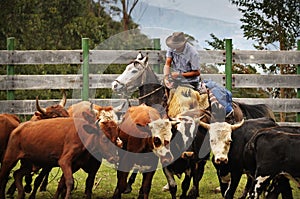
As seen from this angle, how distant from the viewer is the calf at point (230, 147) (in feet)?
31.9

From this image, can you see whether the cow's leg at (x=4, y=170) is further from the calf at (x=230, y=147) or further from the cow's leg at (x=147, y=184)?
the calf at (x=230, y=147)

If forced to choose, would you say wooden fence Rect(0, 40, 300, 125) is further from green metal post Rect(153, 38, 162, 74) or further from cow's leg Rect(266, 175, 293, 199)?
cow's leg Rect(266, 175, 293, 199)

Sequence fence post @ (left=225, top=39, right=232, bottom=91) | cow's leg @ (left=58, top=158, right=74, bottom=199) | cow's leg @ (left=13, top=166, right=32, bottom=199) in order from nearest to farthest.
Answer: cow's leg @ (left=58, top=158, right=74, bottom=199) → cow's leg @ (left=13, top=166, right=32, bottom=199) → fence post @ (left=225, top=39, right=232, bottom=91)

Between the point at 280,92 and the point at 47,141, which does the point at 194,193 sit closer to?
the point at 47,141

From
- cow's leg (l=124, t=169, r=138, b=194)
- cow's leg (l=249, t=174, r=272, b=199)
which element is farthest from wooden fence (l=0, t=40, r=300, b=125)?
cow's leg (l=249, t=174, r=272, b=199)

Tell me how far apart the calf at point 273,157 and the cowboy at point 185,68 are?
7.19 ft

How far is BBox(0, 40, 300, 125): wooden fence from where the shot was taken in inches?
576

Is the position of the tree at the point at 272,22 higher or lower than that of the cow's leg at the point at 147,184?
higher

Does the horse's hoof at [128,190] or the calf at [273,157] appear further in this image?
the horse's hoof at [128,190]

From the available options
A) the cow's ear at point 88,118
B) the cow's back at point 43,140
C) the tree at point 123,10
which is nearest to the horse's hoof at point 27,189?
the cow's back at point 43,140

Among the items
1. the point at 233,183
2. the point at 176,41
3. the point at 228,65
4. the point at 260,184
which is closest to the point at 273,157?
the point at 260,184

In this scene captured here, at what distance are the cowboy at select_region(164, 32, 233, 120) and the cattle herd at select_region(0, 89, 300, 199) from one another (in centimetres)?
109

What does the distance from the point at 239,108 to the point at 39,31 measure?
1401 cm

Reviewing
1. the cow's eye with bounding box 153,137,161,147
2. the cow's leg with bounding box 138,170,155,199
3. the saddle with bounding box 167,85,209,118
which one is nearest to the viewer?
the cow's eye with bounding box 153,137,161,147
